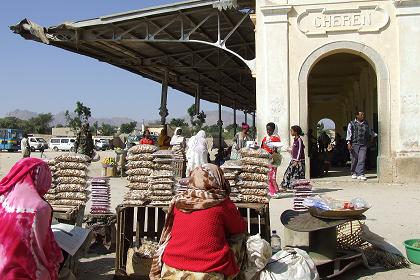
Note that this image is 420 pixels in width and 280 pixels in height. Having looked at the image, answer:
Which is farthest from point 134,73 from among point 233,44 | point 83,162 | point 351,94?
point 83,162

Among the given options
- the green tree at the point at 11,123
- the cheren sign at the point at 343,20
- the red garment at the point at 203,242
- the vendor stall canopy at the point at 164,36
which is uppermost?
the green tree at the point at 11,123

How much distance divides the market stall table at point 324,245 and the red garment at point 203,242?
1375 millimetres

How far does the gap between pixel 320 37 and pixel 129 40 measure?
6.24m

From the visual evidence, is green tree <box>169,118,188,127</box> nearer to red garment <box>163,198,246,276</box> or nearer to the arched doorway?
the arched doorway

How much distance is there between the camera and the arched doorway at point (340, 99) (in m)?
14.9

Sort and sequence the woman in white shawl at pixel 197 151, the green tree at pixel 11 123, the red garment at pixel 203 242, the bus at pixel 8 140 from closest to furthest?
the red garment at pixel 203 242 → the woman in white shawl at pixel 197 151 → the bus at pixel 8 140 → the green tree at pixel 11 123

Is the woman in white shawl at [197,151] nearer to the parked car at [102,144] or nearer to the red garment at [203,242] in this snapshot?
the red garment at [203,242]

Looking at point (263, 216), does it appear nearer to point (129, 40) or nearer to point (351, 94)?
point (129, 40)

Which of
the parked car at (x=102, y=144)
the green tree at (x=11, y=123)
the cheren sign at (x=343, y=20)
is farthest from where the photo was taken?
the green tree at (x=11, y=123)

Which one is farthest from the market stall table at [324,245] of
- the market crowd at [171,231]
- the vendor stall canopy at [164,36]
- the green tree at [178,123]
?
the green tree at [178,123]

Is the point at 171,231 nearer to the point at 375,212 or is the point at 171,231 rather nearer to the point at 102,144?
the point at 375,212

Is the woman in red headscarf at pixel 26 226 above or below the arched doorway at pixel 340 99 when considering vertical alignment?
below

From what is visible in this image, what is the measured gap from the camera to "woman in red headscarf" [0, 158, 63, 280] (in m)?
3.20

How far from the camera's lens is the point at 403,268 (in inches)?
200
